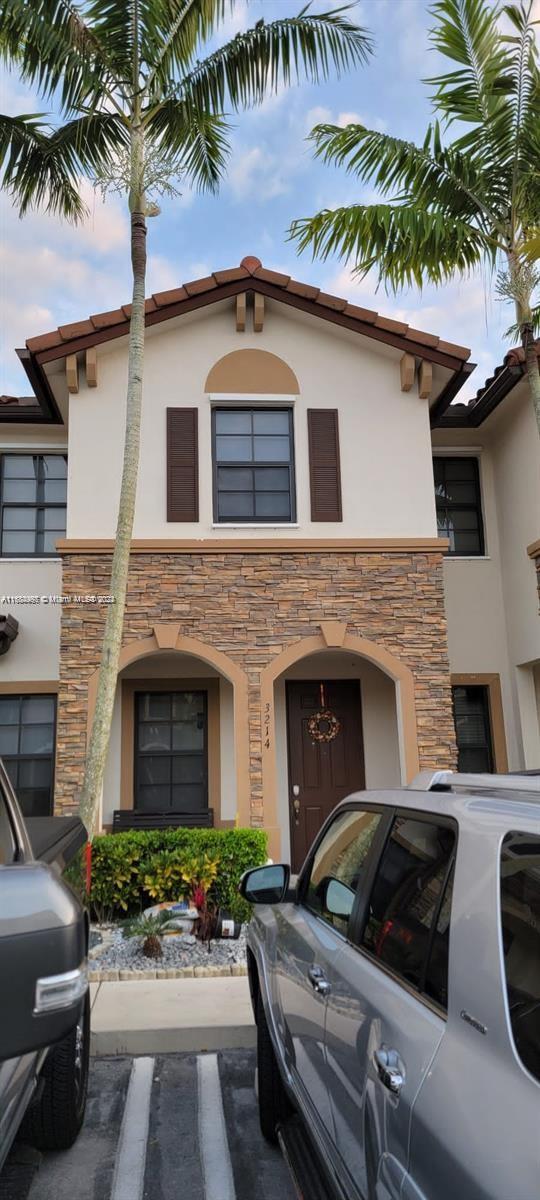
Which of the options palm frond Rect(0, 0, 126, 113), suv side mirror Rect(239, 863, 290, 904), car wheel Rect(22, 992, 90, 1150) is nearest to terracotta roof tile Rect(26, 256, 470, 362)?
palm frond Rect(0, 0, 126, 113)

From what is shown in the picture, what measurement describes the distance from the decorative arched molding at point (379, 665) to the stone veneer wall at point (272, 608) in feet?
0.24

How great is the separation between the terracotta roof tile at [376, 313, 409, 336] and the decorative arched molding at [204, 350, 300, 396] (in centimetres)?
126

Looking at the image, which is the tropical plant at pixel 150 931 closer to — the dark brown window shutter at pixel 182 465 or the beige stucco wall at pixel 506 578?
the dark brown window shutter at pixel 182 465

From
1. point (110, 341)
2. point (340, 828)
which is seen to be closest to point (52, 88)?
point (110, 341)

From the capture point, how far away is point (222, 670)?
957cm

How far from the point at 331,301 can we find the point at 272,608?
13.0ft

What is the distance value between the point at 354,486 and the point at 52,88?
5.43 metres

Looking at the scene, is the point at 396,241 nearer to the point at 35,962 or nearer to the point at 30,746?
the point at 30,746

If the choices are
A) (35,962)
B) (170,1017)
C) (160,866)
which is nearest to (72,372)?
(160,866)

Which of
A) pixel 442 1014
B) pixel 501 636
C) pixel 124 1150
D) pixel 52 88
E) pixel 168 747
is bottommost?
pixel 124 1150

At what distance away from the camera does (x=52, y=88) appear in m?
8.54

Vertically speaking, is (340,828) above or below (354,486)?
below

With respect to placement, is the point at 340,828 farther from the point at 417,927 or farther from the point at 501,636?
the point at 501,636

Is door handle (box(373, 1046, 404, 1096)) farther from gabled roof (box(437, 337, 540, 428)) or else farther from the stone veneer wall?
gabled roof (box(437, 337, 540, 428))
